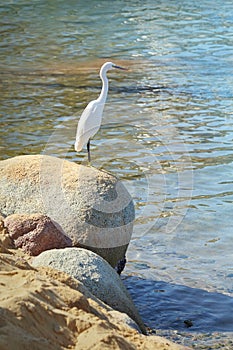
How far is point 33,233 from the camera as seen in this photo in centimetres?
644

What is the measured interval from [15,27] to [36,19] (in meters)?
1.81

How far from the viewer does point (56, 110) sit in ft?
46.1

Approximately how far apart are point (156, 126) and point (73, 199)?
6.31 metres

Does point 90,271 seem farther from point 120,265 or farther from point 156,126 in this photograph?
point 156,126

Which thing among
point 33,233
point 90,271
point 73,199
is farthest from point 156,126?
point 90,271

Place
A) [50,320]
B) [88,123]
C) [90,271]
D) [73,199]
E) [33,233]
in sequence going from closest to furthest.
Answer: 1. [50,320]
2. [90,271]
3. [33,233]
4. [73,199]
5. [88,123]

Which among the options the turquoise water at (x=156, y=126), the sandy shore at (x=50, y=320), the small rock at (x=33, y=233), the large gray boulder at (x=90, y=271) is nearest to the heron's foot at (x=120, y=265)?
the turquoise water at (x=156, y=126)

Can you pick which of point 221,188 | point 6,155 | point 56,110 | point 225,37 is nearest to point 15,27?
point 225,37

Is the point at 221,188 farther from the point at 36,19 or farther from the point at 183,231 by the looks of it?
the point at 36,19

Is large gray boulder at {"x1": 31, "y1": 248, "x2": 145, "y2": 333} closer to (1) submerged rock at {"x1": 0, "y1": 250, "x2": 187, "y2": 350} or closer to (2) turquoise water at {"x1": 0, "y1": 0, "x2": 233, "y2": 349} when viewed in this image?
(2) turquoise water at {"x1": 0, "y1": 0, "x2": 233, "y2": 349}

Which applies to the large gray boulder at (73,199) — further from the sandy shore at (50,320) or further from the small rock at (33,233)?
the sandy shore at (50,320)

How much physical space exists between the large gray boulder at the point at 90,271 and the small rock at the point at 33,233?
0.37 meters

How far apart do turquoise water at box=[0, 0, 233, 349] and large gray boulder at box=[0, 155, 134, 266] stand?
28.0 inches

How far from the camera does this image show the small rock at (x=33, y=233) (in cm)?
644
